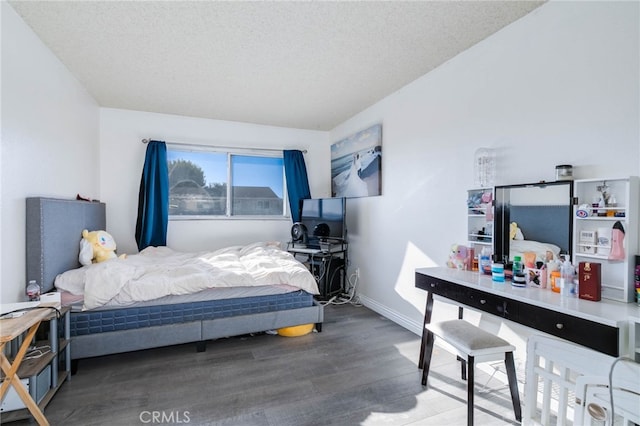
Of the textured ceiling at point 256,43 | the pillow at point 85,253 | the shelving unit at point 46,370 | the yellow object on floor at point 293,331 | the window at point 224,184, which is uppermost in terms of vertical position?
the textured ceiling at point 256,43

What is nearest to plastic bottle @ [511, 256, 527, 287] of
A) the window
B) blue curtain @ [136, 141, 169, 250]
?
the window

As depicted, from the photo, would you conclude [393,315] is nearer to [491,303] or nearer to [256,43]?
[491,303]

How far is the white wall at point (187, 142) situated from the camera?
3848 mm

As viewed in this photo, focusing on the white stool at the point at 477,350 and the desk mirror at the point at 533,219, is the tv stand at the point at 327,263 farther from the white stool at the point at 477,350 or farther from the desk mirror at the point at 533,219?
the white stool at the point at 477,350

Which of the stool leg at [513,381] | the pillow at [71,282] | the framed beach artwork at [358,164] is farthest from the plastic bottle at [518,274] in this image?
the pillow at [71,282]

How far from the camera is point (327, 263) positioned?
3.95 metres

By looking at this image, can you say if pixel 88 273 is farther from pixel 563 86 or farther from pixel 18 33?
pixel 563 86

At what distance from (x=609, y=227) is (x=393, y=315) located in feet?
6.93

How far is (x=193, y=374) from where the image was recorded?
86.6 inches

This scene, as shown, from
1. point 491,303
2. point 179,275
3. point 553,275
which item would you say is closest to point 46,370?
point 179,275

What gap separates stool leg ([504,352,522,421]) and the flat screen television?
230 centimetres

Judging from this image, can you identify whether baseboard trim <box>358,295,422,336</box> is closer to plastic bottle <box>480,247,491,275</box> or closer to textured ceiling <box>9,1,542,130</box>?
plastic bottle <box>480,247,491,275</box>

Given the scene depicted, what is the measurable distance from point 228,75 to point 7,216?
1999 mm

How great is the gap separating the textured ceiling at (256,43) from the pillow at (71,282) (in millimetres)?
1841
